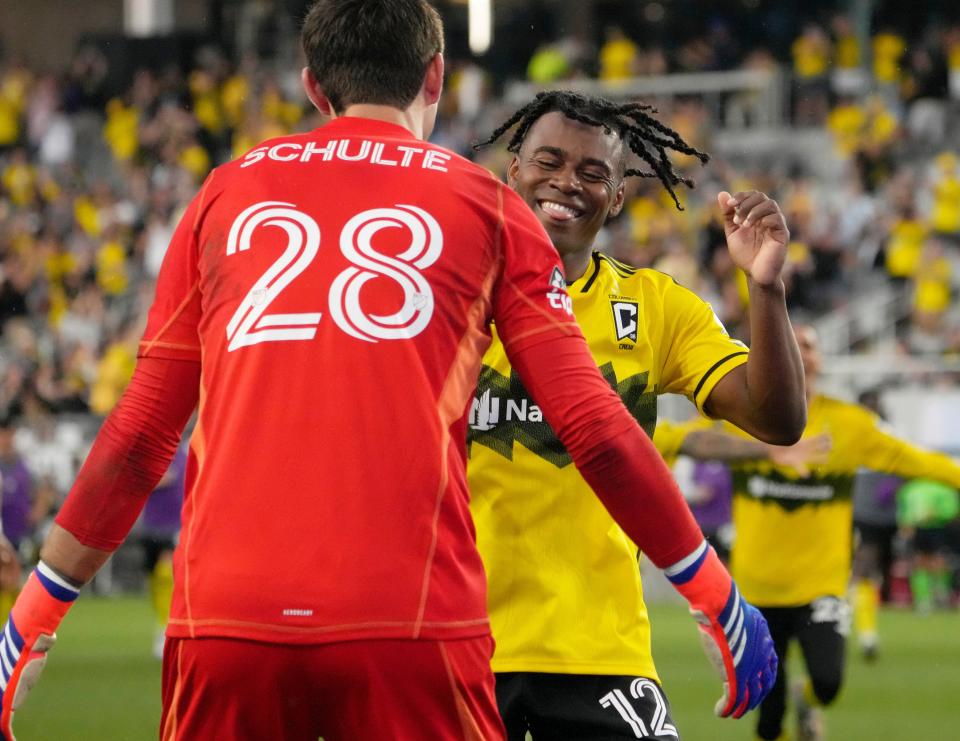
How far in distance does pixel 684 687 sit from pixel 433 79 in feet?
31.3

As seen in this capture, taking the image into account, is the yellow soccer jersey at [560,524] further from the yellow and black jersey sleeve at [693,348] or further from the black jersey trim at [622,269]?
the black jersey trim at [622,269]

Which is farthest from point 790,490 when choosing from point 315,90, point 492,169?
point 492,169

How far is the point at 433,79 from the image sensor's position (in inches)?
141

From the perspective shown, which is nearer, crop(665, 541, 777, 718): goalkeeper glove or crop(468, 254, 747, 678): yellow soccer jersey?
crop(665, 541, 777, 718): goalkeeper glove

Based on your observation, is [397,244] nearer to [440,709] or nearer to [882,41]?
[440,709]

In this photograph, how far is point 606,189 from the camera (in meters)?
4.90

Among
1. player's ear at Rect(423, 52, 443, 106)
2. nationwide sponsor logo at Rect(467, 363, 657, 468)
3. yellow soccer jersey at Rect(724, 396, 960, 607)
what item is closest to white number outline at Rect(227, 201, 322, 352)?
player's ear at Rect(423, 52, 443, 106)

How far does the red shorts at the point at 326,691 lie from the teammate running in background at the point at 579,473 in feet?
3.97

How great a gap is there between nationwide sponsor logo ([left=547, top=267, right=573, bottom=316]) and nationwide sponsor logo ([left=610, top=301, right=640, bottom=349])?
125cm

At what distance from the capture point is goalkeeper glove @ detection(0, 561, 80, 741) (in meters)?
3.43

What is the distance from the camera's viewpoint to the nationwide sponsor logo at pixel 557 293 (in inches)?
135

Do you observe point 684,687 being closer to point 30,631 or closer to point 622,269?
point 622,269

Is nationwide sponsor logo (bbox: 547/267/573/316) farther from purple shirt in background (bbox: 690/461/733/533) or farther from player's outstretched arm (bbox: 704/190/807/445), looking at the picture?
purple shirt in background (bbox: 690/461/733/533)

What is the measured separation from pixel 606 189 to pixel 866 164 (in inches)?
775
